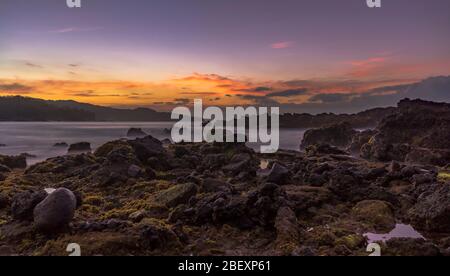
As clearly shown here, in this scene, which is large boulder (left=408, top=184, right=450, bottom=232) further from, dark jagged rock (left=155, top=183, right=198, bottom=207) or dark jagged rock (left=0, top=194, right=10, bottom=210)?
dark jagged rock (left=0, top=194, right=10, bottom=210)

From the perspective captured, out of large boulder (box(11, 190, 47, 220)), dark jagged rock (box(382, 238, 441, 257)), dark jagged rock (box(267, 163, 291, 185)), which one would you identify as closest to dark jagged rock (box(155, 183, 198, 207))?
large boulder (box(11, 190, 47, 220))

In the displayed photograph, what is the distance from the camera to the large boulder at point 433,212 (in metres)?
22.0

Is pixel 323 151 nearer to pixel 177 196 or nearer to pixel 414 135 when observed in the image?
pixel 414 135

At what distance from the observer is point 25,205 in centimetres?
2305

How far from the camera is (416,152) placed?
56.4 meters

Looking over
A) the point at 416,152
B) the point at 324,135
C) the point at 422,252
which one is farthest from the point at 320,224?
the point at 324,135

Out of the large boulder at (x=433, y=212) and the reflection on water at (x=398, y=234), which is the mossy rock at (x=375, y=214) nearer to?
the reflection on water at (x=398, y=234)

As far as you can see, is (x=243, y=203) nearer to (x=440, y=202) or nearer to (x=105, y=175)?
(x=440, y=202)

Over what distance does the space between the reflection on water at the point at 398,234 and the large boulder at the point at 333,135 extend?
8655 centimetres

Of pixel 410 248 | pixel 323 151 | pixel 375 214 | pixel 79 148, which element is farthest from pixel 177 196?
pixel 79 148

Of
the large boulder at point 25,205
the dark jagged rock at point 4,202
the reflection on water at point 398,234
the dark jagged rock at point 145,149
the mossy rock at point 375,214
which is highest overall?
the dark jagged rock at point 145,149

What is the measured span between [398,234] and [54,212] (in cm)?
2040

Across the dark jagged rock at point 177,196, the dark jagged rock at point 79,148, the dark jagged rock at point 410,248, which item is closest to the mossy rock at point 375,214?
the dark jagged rock at point 410,248
